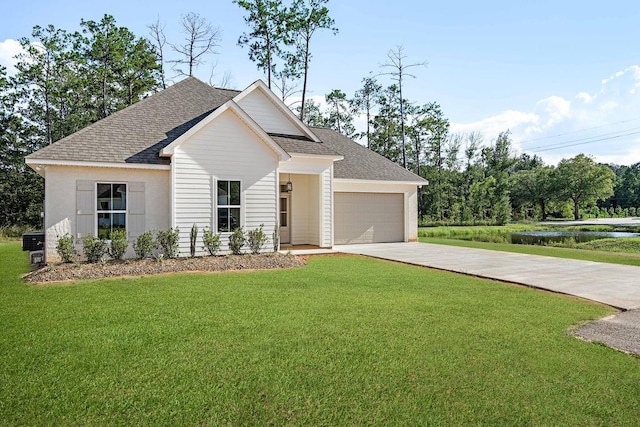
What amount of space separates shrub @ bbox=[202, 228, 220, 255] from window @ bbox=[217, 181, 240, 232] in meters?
0.48

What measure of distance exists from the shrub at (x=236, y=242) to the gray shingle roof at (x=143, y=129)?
2.98 m

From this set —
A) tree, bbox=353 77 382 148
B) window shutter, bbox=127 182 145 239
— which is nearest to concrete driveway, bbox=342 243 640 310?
window shutter, bbox=127 182 145 239

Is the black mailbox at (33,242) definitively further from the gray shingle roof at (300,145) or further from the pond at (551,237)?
the pond at (551,237)

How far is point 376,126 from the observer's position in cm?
4097

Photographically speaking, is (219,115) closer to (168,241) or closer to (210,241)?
(210,241)

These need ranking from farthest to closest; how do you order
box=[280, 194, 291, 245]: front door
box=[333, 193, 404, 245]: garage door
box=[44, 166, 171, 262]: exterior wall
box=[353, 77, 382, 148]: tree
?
box=[353, 77, 382, 148]: tree < box=[333, 193, 404, 245]: garage door < box=[280, 194, 291, 245]: front door < box=[44, 166, 171, 262]: exterior wall

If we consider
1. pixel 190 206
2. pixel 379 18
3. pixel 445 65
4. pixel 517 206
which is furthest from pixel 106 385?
pixel 517 206

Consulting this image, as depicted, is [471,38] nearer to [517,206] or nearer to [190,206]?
[190,206]

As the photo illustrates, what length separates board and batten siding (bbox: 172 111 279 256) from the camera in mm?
12227

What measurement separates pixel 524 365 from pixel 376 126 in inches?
1498

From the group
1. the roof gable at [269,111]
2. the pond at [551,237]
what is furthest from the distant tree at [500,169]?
the roof gable at [269,111]

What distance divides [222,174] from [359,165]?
786 cm

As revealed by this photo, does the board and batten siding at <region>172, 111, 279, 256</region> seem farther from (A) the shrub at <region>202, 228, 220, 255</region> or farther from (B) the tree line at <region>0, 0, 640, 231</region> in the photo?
(B) the tree line at <region>0, 0, 640, 231</region>

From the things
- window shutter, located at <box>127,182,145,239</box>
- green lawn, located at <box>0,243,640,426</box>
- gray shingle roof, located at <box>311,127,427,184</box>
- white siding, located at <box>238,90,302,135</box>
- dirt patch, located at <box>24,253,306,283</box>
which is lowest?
green lawn, located at <box>0,243,640,426</box>
